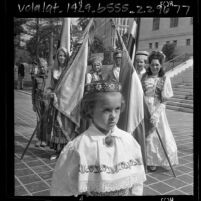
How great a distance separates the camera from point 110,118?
5.91 feet

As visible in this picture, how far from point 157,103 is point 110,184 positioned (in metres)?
1.59

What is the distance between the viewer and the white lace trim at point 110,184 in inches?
71.9

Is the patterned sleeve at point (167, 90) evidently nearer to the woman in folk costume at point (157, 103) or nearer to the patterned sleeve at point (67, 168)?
the woman in folk costume at point (157, 103)

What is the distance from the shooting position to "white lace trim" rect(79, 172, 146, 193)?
1.83 metres

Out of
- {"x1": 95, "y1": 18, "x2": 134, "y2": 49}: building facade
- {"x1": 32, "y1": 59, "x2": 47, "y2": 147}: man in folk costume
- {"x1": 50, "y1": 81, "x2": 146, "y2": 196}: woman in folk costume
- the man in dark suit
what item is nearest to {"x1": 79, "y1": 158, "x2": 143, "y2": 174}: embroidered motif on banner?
{"x1": 50, "y1": 81, "x2": 146, "y2": 196}: woman in folk costume

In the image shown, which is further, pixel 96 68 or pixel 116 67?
pixel 96 68

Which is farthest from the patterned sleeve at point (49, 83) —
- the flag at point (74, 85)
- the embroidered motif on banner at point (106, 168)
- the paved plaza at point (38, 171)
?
the embroidered motif on banner at point (106, 168)

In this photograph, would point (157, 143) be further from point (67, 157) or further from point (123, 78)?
point (67, 157)

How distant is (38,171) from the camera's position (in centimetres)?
300

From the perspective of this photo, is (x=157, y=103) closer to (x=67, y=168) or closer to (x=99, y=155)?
(x=99, y=155)

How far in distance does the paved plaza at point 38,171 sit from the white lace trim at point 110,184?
2.70ft

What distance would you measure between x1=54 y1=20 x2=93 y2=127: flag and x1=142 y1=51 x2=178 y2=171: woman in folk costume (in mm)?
712

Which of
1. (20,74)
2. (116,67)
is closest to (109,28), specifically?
(116,67)
